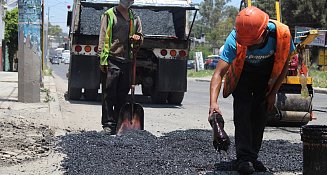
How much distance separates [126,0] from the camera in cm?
827

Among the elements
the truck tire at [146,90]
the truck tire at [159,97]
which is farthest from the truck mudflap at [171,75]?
the truck tire at [146,90]

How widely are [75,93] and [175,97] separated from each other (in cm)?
245

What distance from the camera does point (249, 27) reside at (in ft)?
17.2

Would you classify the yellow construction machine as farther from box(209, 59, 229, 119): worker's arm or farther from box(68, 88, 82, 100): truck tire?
box(68, 88, 82, 100): truck tire

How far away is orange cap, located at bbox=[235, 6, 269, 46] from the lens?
5.24 metres

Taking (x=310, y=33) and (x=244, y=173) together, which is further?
(x=310, y=33)

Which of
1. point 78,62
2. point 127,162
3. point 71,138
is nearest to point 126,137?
point 71,138

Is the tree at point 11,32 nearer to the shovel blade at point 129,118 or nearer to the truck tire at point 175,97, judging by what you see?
the truck tire at point 175,97

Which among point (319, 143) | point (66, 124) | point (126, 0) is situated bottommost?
point (66, 124)

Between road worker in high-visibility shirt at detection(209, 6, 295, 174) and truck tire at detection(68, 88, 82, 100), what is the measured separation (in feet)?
30.9

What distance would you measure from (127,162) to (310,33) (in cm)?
386

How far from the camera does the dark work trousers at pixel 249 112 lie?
5711mm

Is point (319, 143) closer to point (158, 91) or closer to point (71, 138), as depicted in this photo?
point (71, 138)

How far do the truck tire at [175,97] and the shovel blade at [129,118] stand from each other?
264 inches
